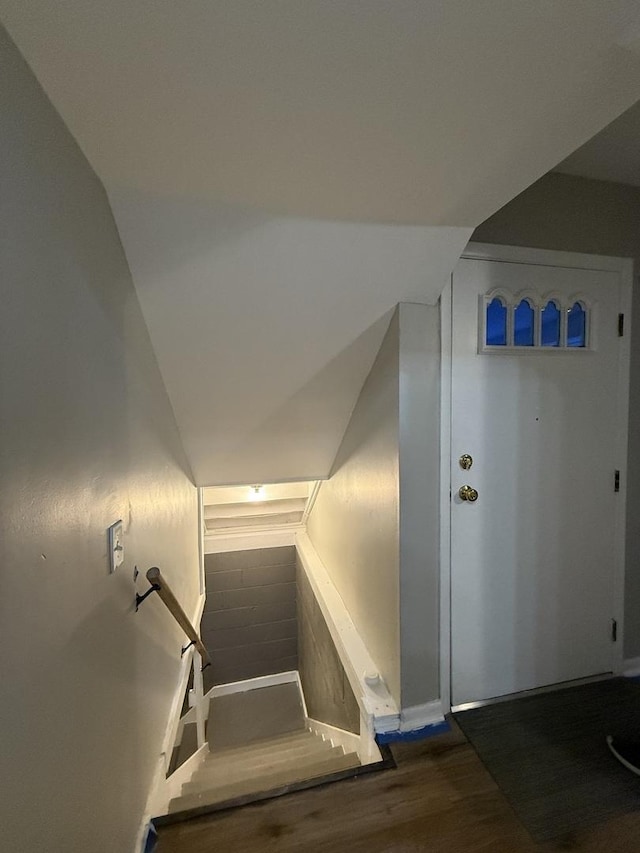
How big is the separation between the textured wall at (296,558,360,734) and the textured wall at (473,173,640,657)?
140 centimetres

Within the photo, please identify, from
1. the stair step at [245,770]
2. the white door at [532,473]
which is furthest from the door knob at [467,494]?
the stair step at [245,770]

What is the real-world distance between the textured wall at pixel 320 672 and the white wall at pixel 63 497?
1.09 meters

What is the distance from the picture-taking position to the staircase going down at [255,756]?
1286 mm

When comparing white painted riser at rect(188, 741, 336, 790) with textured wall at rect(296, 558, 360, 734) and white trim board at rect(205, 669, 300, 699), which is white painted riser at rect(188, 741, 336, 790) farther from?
white trim board at rect(205, 669, 300, 699)

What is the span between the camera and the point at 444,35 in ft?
2.01

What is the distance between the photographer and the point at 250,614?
3994 mm

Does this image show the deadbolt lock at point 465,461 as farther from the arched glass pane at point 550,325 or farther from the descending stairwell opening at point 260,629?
the descending stairwell opening at point 260,629

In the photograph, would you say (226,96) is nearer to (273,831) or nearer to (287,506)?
(273,831)

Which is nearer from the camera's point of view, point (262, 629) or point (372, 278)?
point (372, 278)

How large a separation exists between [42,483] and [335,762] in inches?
70.3

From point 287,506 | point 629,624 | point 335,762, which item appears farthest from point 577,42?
point 287,506

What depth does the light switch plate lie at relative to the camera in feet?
3.10

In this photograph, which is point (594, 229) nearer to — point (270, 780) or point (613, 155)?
point (613, 155)

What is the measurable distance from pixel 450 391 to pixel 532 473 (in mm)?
526
